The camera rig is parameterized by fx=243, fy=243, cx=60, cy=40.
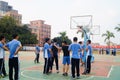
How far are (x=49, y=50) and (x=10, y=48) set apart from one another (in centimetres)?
366

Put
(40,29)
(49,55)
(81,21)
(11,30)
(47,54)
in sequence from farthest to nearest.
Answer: (40,29)
(11,30)
(81,21)
(49,55)
(47,54)

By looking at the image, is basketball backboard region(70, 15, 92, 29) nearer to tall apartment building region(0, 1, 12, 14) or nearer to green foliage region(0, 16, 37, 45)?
green foliage region(0, 16, 37, 45)

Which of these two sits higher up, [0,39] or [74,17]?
[74,17]

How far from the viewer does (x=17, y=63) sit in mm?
9203

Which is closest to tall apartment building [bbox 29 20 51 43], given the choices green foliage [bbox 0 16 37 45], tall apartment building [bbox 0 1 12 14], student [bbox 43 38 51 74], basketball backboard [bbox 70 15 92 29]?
tall apartment building [bbox 0 1 12 14]

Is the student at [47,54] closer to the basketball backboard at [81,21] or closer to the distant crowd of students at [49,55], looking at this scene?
the distant crowd of students at [49,55]

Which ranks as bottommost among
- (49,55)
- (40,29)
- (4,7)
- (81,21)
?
Result: (49,55)

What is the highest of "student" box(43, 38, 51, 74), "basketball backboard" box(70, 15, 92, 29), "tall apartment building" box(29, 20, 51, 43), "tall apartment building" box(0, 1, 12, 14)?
"tall apartment building" box(0, 1, 12, 14)

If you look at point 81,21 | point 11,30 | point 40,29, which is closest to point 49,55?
point 81,21

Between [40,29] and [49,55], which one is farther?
[40,29]

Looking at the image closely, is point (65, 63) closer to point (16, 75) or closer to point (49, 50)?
point (49, 50)

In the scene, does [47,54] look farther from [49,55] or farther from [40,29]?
[40,29]

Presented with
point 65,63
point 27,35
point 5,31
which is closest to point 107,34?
point 27,35

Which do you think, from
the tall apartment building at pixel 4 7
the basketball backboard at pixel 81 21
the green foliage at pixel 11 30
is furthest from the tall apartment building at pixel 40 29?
the basketball backboard at pixel 81 21
